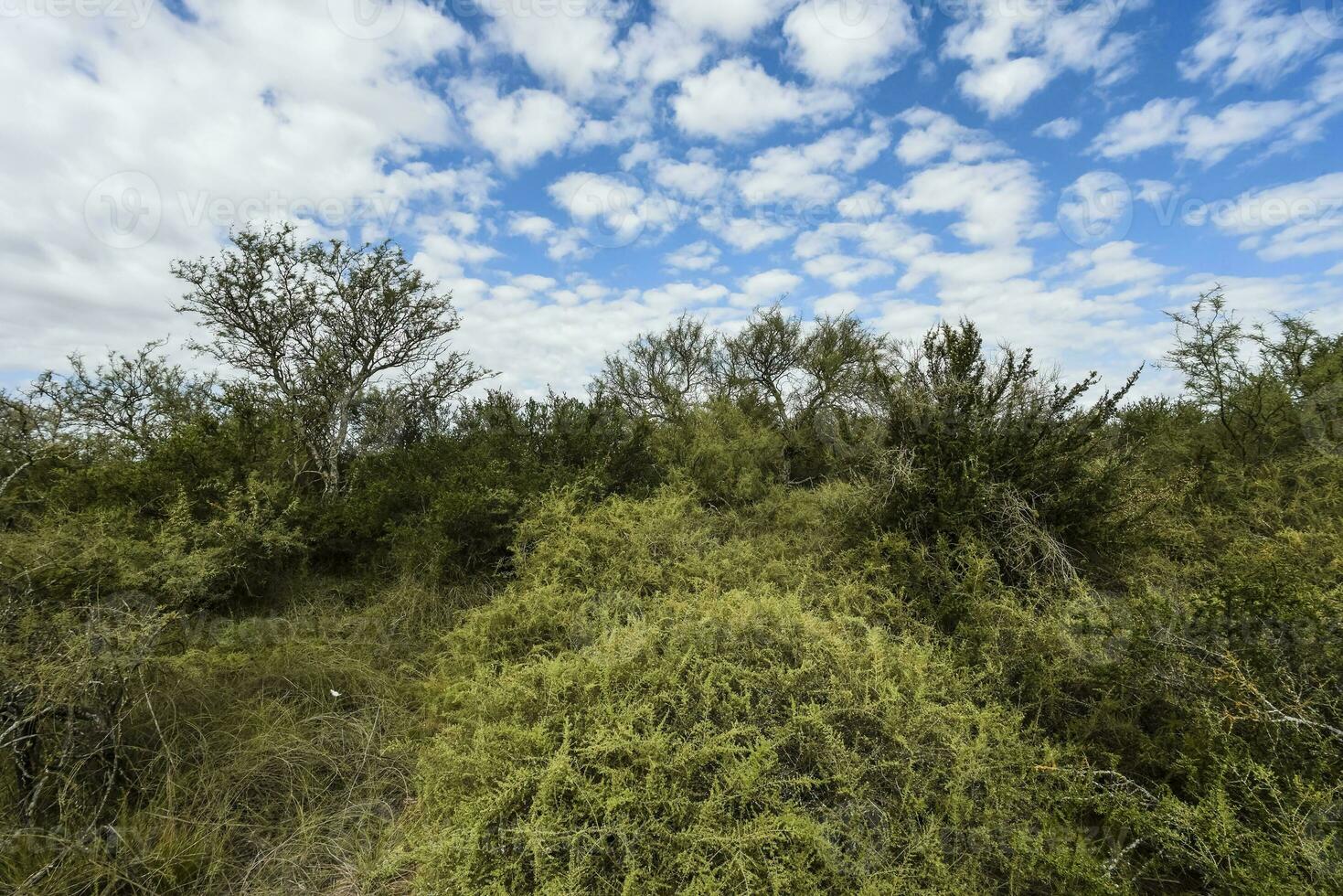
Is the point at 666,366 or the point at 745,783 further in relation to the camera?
the point at 666,366

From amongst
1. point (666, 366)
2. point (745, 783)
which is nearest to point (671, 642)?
point (745, 783)

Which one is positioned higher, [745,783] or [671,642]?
[671,642]

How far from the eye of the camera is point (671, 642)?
3078 mm

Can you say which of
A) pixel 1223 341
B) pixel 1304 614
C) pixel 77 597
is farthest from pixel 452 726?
Result: pixel 1223 341

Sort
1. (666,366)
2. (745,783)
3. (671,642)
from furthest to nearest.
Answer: (666,366) < (671,642) < (745,783)

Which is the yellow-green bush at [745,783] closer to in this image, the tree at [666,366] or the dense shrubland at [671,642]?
the dense shrubland at [671,642]

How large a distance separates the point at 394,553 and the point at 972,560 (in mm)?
5280

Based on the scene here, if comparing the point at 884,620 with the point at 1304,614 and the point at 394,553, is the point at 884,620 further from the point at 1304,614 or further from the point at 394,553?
the point at 394,553

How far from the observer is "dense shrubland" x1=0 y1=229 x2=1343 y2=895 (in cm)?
226

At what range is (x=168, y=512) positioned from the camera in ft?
18.1

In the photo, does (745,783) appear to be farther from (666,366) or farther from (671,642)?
(666,366)

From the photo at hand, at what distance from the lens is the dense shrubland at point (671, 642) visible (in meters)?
2.26

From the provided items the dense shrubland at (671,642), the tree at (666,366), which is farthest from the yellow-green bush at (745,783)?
the tree at (666,366)

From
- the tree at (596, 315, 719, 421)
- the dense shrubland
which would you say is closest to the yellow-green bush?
the dense shrubland
